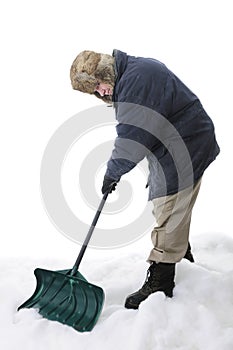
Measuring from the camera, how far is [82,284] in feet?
6.32

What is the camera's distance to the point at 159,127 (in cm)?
183

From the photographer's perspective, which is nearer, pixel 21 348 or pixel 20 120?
pixel 21 348

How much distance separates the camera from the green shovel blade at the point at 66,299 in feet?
6.10

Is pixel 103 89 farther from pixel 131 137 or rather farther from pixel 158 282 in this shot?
pixel 158 282

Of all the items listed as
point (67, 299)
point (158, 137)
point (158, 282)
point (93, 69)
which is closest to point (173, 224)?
point (158, 282)

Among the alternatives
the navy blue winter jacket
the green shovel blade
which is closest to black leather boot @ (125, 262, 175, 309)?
the green shovel blade

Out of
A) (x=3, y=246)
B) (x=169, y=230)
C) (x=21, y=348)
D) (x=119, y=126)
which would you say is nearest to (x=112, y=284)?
(x=169, y=230)

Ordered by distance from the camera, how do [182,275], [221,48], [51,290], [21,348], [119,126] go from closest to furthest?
[21,348] → [119,126] → [51,290] → [182,275] → [221,48]

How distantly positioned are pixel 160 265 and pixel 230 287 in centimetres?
32

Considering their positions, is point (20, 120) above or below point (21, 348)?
above

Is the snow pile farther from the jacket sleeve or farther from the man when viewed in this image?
the jacket sleeve

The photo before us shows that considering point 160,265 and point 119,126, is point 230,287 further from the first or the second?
point 119,126

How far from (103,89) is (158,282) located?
779mm

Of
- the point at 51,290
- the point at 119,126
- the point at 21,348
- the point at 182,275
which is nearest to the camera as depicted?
the point at 21,348
